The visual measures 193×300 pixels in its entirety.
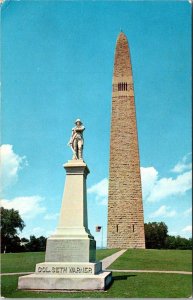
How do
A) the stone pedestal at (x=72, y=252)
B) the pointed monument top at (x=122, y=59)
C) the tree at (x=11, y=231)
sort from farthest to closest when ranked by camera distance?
the pointed monument top at (x=122, y=59), the tree at (x=11, y=231), the stone pedestal at (x=72, y=252)

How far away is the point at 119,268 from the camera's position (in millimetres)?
19547

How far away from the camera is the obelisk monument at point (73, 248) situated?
11.9 m

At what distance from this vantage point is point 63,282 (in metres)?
11.9

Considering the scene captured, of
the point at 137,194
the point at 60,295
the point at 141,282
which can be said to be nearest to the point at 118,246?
the point at 137,194

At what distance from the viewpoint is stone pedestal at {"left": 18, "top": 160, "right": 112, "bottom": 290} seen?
468 inches

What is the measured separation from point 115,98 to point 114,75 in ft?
10.4

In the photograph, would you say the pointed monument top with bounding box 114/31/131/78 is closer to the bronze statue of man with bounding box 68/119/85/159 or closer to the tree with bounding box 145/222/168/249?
the tree with bounding box 145/222/168/249

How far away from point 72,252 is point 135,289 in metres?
2.23

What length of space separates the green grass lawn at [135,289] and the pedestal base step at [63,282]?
30cm

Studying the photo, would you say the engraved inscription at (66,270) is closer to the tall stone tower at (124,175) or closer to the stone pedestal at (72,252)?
the stone pedestal at (72,252)

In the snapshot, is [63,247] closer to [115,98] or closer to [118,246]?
[118,246]

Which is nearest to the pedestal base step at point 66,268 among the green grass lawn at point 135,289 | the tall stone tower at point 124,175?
the green grass lawn at point 135,289

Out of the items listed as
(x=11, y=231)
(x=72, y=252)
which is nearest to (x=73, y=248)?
(x=72, y=252)

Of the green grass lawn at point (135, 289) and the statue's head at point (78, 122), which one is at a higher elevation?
the statue's head at point (78, 122)
